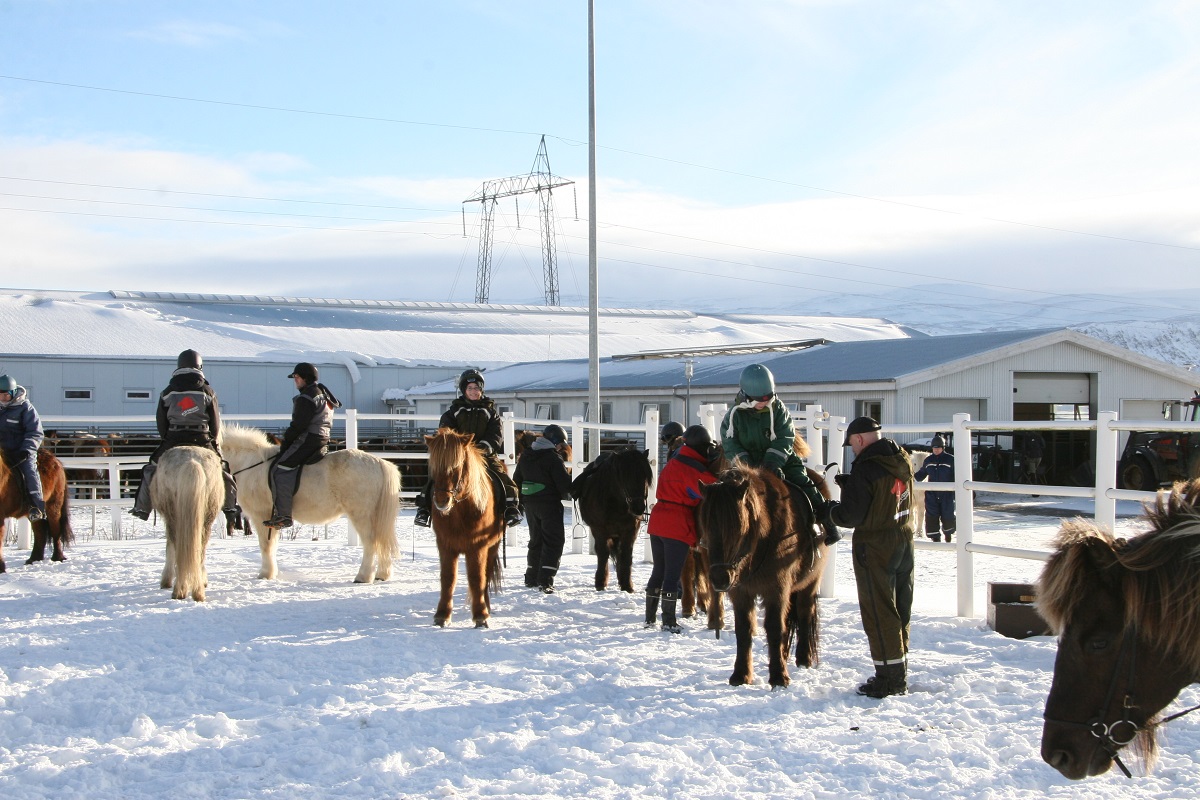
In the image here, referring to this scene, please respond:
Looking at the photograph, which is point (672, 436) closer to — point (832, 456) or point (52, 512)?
point (832, 456)

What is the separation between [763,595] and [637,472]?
9.67 feet

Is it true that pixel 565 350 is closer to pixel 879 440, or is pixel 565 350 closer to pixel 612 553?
pixel 612 553

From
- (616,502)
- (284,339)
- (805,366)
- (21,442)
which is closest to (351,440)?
(21,442)

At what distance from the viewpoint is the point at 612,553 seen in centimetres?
987

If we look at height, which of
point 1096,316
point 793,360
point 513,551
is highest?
point 1096,316

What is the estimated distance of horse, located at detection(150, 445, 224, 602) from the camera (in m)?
8.49

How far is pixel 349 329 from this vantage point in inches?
1962

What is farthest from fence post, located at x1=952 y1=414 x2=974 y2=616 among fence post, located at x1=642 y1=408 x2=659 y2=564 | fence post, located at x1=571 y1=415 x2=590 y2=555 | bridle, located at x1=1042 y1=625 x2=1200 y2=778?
bridle, located at x1=1042 y1=625 x2=1200 y2=778

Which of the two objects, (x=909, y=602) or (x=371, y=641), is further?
(x=371, y=641)

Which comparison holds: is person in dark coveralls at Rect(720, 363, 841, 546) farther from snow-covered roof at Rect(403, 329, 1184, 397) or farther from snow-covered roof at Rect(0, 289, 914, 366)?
snow-covered roof at Rect(0, 289, 914, 366)

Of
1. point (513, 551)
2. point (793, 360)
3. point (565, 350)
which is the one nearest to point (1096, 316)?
point (565, 350)

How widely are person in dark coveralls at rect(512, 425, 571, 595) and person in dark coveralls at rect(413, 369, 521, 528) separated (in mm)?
487

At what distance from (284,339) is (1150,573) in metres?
45.4

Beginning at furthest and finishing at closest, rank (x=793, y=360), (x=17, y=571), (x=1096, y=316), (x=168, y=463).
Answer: (x=1096, y=316) < (x=793, y=360) < (x=17, y=571) < (x=168, y=463)
